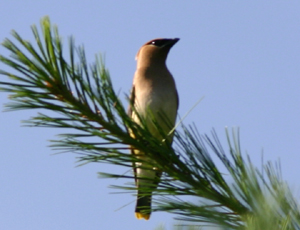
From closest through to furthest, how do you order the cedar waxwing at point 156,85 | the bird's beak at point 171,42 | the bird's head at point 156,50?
the cedar waxwing at point 156,85 < the bird's head at point 156,50 < the bird's beak at point 171,42

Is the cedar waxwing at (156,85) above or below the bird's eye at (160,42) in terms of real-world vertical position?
below

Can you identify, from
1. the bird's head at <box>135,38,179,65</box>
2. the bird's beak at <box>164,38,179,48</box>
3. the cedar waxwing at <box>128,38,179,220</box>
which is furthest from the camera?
the bird's beak at <box>164,38,179,48</box>

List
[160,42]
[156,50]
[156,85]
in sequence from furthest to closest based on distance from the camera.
Result: [160,42]
[156,50]
[156,85]

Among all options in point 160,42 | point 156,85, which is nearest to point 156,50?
point 160,42

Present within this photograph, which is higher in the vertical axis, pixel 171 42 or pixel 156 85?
pixel 171 42

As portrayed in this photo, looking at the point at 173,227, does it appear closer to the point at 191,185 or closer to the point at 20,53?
the point at 191,185

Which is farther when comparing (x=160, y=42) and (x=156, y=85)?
(x=160, y=42)

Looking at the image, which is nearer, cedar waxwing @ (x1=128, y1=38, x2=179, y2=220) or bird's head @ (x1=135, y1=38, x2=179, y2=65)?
cedar waxwing @ (x1=128, y1=38, x2=179, y2=220)

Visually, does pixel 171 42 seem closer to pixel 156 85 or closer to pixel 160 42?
pixel 160 42

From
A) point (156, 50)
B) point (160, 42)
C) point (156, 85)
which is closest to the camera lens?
point (156, 85)

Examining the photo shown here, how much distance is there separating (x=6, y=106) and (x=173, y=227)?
78 centimetres

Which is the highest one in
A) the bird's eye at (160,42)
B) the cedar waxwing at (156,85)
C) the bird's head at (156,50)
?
the bird's eye at (160,42)

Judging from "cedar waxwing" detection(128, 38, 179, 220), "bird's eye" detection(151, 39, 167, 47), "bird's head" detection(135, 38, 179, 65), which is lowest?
"cedar waxwing" detection(128, 38, 179, 220)

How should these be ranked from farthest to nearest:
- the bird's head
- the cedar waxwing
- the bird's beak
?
1. the bird's beak
2. the bird's head
3. the cedar waxwing
